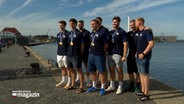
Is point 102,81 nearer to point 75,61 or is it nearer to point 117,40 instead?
point 75,61

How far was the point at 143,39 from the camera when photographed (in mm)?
6285

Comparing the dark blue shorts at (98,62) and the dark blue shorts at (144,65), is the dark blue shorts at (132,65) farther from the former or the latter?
the dark blue shorts at (144,65)

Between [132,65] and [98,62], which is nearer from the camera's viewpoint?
[98,62]

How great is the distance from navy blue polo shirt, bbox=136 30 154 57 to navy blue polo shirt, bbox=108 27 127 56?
0.53 meters

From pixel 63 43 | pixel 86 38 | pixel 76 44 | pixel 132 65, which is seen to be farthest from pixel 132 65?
pixel 63 43

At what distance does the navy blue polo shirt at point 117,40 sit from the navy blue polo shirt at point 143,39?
20.9 inches

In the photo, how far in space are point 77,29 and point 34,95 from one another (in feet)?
7.40

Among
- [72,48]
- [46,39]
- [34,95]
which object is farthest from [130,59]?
[46,39]

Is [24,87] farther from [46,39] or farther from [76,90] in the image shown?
[46,39]

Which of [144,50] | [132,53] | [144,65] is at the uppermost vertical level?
[144,50]

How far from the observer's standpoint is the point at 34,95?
7023 mm

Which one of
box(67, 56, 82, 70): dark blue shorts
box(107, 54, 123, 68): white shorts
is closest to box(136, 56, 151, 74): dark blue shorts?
box(107, 54, 123, 68): white shorts

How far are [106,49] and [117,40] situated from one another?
0.40m

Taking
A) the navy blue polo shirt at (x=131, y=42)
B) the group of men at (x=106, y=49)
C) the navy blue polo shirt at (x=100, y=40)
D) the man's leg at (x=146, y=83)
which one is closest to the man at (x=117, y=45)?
the group of men at (x=106, y=49)
